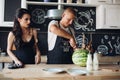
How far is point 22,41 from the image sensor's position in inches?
126

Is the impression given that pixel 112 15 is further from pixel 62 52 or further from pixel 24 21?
pixel 24 21

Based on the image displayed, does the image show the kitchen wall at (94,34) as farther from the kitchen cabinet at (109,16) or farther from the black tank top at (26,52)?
the black tank top at (26,52)

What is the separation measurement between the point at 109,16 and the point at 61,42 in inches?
49.2

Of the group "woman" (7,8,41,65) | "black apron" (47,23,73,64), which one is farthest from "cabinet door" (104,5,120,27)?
"woman" (7,8,41,65)

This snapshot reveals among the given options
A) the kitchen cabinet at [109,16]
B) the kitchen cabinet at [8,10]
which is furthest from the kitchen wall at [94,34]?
the kitchen cabinet at [8,10]

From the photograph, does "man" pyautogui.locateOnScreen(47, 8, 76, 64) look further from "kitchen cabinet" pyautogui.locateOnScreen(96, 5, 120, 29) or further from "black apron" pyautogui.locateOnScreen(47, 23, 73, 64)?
"kitchen cabinet" pyautogui.locateOnScreen(96, 5, 120, 29)

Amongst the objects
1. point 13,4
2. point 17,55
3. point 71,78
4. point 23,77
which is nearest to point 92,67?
point 71,78

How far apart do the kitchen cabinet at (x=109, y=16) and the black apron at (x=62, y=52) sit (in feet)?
3.37

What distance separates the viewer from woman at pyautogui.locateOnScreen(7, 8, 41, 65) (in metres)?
3.20

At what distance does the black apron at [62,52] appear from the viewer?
3.26 meters

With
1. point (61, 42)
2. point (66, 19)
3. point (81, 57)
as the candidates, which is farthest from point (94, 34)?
point (81, 57)

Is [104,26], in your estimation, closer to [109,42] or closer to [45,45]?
[109,42]

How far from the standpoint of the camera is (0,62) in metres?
3.52

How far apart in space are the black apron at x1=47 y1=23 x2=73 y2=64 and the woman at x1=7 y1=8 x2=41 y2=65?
0.32 m
